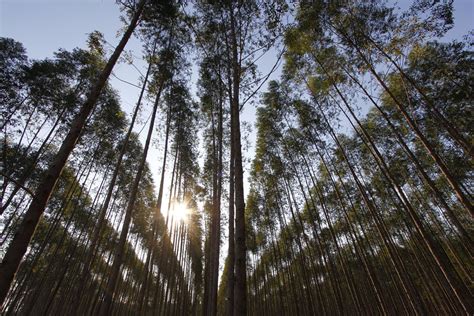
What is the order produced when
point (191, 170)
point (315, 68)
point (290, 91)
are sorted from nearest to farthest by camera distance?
1. point (315, 68)
2. point (290, 91)
3. point (191, 170)

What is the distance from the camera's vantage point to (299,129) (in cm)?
1193

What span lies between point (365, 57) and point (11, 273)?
1067 cm

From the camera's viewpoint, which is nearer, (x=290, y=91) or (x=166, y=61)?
(x=166, y=61)

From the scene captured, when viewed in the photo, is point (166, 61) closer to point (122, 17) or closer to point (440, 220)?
point (122, 17)

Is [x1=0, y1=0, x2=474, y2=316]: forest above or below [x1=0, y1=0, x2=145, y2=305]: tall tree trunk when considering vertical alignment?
above

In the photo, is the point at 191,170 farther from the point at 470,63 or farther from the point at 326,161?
the point at 470,63

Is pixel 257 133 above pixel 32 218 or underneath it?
above

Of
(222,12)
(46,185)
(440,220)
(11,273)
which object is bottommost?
(11,273)

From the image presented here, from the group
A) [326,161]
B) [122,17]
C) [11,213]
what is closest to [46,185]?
[122,17]

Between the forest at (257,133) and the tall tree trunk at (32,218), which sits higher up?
the forest at (257,133)

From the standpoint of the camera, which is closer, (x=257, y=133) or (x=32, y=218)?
(x=32, y=218)

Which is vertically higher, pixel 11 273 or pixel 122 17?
pixel 122 17

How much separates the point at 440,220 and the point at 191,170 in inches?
611

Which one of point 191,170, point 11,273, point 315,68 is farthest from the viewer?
point 191,170
